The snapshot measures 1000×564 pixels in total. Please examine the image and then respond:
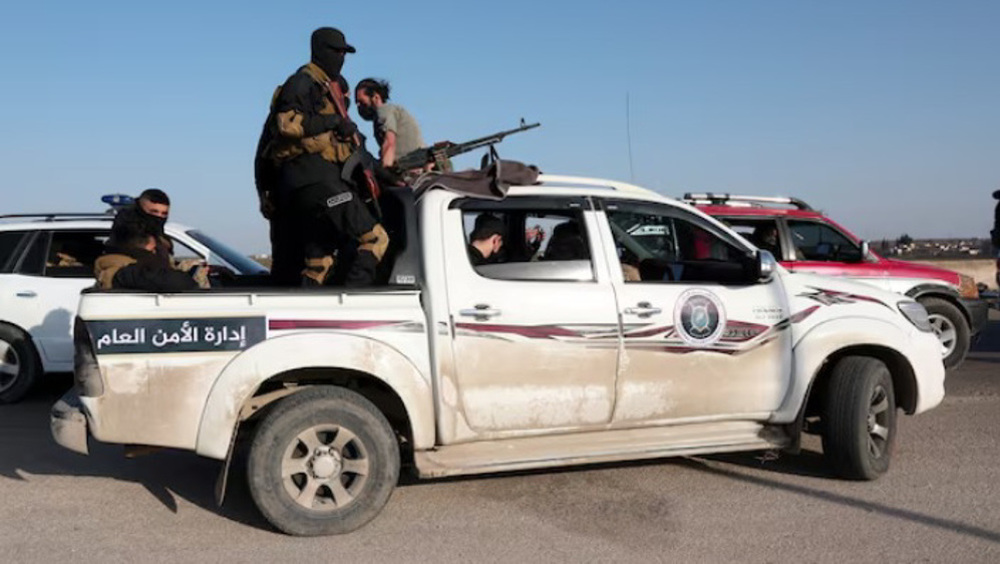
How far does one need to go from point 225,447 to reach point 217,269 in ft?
13.3

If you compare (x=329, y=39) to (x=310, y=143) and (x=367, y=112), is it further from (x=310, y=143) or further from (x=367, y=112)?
(x=367, y=112)

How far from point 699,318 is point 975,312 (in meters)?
6.21

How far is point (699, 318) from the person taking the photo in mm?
5250

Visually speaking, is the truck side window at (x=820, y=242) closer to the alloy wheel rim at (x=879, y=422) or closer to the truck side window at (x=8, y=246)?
the alloy wheel rim at (x=879, y=422)

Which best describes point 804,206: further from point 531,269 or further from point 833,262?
point 531,269

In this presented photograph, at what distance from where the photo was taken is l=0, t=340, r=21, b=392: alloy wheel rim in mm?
8141

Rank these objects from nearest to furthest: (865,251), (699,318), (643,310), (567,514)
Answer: (567,514) < (643,310) < (699,318) < (865,251)

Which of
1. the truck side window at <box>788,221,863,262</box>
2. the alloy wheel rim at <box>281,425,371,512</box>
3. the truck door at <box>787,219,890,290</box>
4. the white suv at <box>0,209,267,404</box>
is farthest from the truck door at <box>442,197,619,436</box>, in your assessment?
the truck side window at <box>788,221,863,262</box>

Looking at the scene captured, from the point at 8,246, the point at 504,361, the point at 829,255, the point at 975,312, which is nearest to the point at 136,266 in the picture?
the point at 504,361

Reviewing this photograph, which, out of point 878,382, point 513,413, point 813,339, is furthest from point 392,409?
point 878,382

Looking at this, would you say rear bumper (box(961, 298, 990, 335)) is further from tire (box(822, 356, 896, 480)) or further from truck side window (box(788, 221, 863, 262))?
tire (box(822, 356, 896, 480))

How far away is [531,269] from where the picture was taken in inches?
201

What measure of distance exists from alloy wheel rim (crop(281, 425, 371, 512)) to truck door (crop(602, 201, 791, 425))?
5.03 feet

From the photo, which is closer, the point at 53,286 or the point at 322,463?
the point at 322,463
